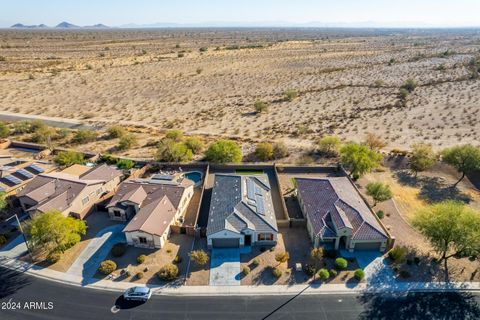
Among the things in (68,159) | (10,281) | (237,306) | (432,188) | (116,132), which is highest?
(116,132)

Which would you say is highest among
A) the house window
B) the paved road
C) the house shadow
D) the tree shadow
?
the house shadow

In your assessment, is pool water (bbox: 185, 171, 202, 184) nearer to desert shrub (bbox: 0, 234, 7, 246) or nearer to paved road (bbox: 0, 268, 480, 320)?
paved road (bbox: 0, 268, 480, 320)

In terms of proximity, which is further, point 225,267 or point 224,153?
point 224,153

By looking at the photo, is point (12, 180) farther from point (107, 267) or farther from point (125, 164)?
point (107, 267)

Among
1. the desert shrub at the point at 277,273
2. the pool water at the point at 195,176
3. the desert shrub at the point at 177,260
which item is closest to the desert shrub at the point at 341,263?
the desert shrub at the point at 277,273

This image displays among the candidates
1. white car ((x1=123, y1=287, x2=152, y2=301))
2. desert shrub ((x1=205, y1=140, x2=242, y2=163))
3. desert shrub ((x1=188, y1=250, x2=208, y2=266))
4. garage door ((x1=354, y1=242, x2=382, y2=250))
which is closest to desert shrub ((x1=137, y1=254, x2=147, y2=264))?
white car ((x1=123, y1=287, x2=152, y2=301))

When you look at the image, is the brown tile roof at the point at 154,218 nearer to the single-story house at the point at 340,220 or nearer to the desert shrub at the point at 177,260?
the desert shrub at the point at 177,260

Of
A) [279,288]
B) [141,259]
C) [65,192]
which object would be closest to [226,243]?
[279,288]
